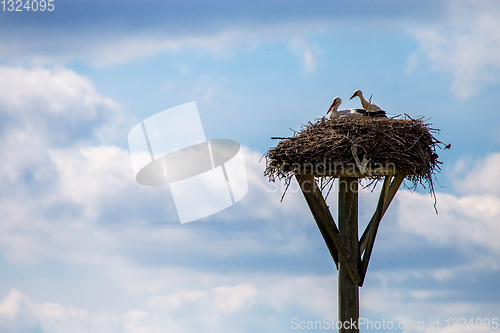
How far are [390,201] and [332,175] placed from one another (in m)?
1.01

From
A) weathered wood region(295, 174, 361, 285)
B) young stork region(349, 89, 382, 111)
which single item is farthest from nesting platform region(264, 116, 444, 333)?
young stork region(349, 89, 382, 111)

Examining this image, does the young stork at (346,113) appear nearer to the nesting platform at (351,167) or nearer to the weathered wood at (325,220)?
the nesting platform at (351,167)

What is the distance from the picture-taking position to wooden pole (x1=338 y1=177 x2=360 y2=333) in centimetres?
789

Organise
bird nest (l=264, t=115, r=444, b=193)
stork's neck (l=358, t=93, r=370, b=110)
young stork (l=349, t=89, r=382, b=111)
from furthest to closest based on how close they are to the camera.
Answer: stork's neck (l=358, t=93, r=370, b=110)
young stork (l=349, t=89, r=382, b=111)
bird nest (l=264, t=115, r=444, b=193)

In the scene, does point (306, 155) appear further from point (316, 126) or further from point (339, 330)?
point (339, 330)

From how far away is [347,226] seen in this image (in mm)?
8047

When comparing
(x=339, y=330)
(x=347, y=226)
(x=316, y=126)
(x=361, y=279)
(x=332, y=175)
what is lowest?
(x=339, y=330)

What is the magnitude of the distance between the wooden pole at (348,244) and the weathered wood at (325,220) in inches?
3.2

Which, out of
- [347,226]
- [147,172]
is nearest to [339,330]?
[347,226]

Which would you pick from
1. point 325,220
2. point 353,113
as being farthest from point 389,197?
point 353,113

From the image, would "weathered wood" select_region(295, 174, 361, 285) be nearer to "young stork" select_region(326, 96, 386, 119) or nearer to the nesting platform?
the nesting platform

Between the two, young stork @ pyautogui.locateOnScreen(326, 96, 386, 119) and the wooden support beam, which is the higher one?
young stork @ pyautogui.locateOnScreen(326, 96, 386, 119)

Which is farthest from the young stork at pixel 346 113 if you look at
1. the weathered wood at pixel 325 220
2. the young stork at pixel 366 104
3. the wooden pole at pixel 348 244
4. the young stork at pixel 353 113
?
the weathered wood at pixel 325 220

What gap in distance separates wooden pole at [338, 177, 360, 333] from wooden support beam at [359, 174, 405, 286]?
12cm
